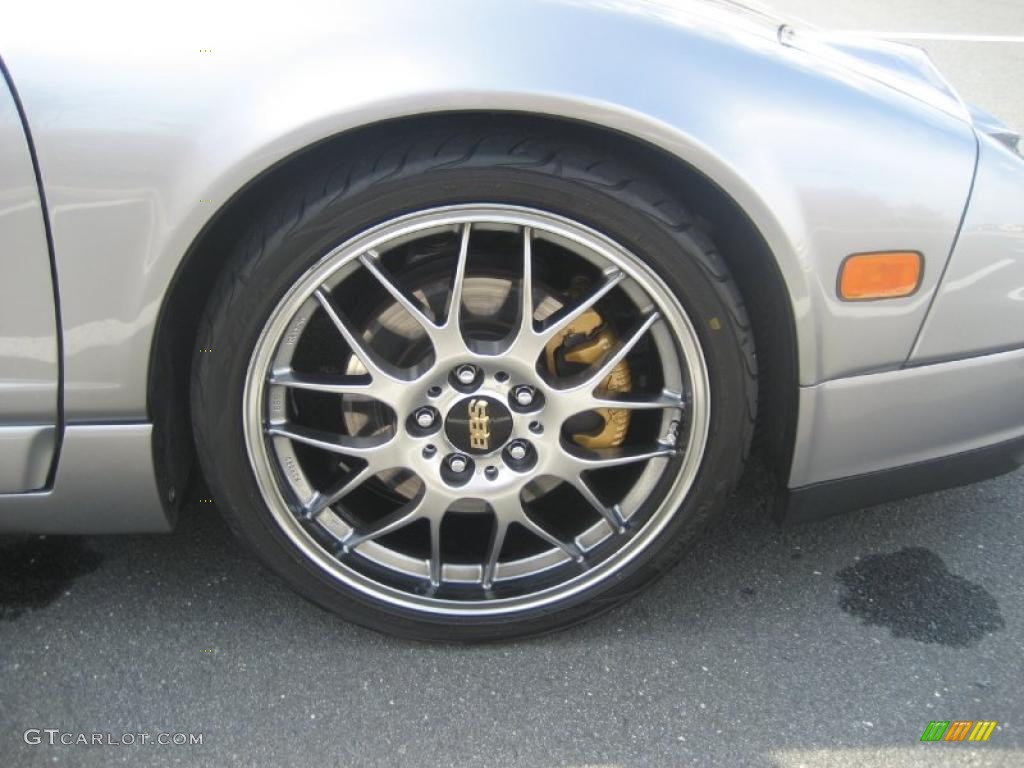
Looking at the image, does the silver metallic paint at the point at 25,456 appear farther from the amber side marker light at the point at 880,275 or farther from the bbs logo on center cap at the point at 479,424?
the amber side marker light at the point at 880,275

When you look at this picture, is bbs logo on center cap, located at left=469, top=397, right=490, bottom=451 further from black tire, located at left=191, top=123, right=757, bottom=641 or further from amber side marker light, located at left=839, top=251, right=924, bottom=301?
amber side marker light, located at left=839, top=251, right=924, bottom=301

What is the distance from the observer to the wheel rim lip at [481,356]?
62.3 inches

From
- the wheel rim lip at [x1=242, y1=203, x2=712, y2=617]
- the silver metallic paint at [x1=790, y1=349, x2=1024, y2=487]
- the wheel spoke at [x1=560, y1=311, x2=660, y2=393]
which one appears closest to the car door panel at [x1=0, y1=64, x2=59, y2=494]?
the wheel rim lip at [x1=242, y1=203, x2=712, y2=617]

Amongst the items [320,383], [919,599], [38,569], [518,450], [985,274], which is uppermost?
[985,274]

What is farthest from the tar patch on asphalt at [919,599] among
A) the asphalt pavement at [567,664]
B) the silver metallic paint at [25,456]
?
the silver metallic paint at [25,456]

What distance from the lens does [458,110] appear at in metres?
1.50

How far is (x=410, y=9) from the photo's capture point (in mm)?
1521

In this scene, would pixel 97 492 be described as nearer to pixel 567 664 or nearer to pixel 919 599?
pixel 567 664

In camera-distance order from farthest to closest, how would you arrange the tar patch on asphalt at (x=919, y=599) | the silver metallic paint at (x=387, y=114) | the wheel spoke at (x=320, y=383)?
the tar patch on asphalt at (x=919, y=599) < the wheel spoke at (x=320, y=383) < the silver metallic paint at (x=387, y=114)

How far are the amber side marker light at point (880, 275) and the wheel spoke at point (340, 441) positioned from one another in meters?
0.81

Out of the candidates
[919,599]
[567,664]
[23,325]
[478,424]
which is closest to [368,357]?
[478,424]

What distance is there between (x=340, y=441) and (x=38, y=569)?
785 mm

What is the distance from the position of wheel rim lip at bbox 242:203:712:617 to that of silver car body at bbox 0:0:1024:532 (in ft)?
0.54

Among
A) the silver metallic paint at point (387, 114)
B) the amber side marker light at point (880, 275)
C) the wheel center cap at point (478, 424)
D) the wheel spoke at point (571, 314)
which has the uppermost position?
the silver metallic paint at point (387, 114)
